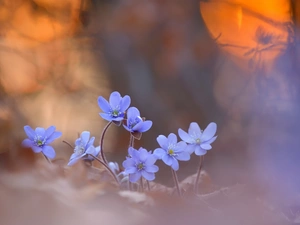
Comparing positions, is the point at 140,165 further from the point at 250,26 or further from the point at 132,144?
the point at 250,26

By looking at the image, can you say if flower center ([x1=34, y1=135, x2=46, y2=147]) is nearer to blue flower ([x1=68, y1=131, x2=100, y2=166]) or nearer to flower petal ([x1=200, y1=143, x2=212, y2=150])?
blue flower ([x1=68, y1=131, x2=100, y2=166])

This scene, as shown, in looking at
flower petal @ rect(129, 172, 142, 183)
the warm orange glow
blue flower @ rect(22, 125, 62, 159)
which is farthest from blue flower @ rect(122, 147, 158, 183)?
the warm orange glow

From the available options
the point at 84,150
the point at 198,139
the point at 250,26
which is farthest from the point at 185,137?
the point at 250,26

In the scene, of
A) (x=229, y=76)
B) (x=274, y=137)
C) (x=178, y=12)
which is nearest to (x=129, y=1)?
(x=178, y=12)

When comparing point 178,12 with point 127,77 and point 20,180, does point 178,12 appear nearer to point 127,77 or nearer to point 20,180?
point 127,77

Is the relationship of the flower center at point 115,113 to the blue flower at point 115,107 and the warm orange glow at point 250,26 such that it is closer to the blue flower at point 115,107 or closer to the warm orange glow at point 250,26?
the blue flower at point 115,107
